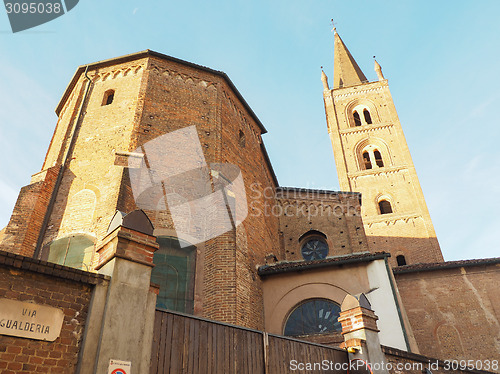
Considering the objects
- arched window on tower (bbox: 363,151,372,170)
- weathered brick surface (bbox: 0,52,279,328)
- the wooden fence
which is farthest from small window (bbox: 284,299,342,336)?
arched window on tower (bbox: 363,151,372,170)

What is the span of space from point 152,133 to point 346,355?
7.79 metres

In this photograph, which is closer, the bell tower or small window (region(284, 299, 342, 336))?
small window (region(284, 299, 342, 336))

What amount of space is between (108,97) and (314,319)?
9579mm

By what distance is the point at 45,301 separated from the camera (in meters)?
4.28

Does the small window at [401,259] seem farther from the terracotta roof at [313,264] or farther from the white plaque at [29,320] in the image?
the white plaque at [29,320]

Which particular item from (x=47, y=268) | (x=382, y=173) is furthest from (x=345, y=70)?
(x=47, y=268)

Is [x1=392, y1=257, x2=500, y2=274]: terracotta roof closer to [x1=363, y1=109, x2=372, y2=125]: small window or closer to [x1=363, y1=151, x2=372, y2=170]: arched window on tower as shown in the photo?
[x1=363, y1=151, x2=372, y2=170]: arched window on tower

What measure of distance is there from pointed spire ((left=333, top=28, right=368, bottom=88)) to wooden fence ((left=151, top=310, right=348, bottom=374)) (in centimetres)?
3049

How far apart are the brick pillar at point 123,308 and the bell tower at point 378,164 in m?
20.2

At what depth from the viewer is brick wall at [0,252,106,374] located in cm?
392

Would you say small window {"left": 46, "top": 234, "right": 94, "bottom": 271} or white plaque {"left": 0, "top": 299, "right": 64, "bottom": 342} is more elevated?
small window {"left": 46, "top": 234, "right": 94, "bottom": 271}

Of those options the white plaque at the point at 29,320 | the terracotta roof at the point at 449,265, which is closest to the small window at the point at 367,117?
the terracotta roof at the point at 449,265

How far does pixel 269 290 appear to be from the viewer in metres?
11.8

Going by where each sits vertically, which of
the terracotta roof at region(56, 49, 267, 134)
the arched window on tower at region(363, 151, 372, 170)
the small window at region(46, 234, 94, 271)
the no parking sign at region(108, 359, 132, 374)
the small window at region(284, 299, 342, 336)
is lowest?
the no parking sign at region(108, 359, 132, 374)
